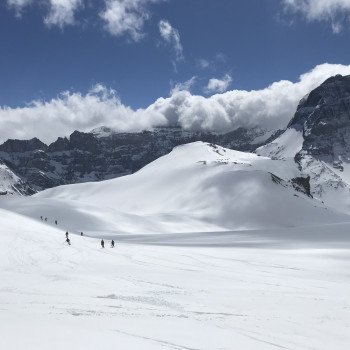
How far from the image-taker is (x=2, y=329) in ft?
46.0

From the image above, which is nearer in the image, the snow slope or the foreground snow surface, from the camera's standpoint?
the foreground snow surface

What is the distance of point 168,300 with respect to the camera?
68.1ft

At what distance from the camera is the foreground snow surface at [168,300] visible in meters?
14.3

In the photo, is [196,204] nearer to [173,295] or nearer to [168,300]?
[173,295]

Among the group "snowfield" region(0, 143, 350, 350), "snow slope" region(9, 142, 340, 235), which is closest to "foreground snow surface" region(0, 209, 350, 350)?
"snowfield" region(0, 143, 350, 350)

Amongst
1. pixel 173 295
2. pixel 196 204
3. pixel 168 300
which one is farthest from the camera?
pixel 196 204

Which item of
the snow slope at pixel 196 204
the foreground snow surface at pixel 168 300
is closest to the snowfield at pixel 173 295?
the foreground snow surface at pixel 168 300

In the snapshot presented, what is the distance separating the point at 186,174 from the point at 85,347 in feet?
545

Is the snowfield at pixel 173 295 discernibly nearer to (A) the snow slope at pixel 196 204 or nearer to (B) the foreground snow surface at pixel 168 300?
(B) the foreground snow surface at pixel 168 300

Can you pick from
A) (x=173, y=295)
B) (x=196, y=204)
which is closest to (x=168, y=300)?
(x=173, y=295)

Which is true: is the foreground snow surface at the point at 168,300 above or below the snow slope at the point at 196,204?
below

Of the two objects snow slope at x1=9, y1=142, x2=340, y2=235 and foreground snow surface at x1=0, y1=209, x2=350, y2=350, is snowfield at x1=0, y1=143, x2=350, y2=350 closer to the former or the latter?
foreground snow surface at x1=0, y1=209, x2=350, y2=350

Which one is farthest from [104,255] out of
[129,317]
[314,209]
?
[314,209]

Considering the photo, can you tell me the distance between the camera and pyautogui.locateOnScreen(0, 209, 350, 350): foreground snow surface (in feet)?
47.0
